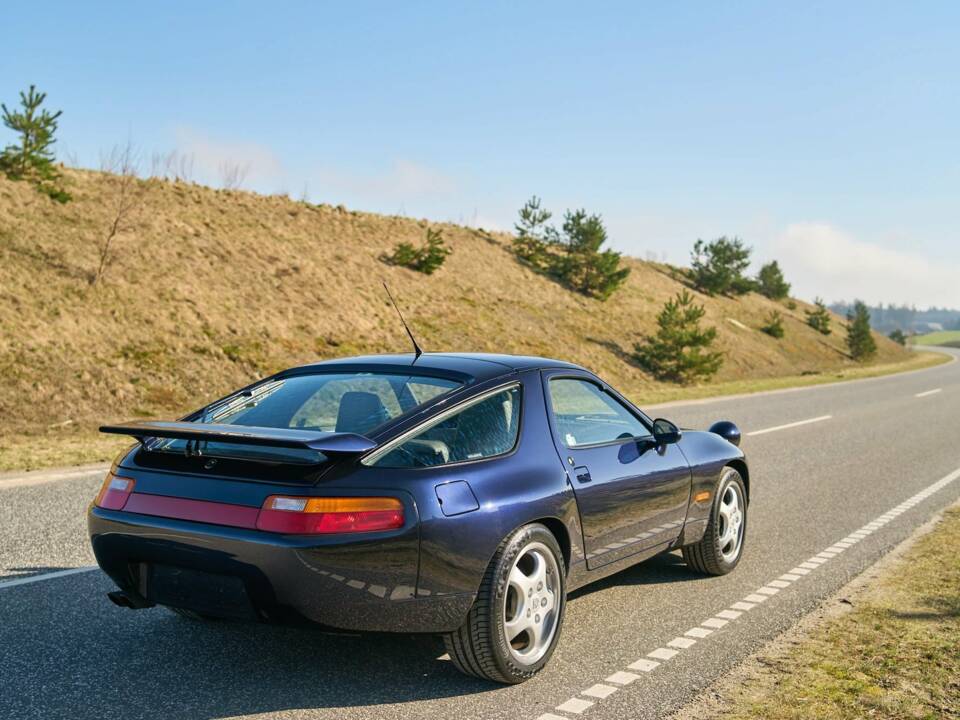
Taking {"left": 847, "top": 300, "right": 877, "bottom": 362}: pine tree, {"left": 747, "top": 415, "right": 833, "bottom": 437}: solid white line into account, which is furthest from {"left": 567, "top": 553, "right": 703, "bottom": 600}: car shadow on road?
{"left": 847, "top": 300, "right": 877, "bottom": 362}: pine tree

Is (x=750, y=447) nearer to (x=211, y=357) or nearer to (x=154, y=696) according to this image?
(x=154, y=696)

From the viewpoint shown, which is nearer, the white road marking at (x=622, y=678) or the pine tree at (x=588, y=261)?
the white road marking at (x=622, y=678)

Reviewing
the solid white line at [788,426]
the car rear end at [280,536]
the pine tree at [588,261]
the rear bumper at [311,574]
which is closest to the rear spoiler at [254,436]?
the car rear end at [280,536]

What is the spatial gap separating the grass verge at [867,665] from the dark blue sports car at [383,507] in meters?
0.95

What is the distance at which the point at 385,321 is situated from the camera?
28703mm

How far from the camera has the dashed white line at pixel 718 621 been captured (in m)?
3.92

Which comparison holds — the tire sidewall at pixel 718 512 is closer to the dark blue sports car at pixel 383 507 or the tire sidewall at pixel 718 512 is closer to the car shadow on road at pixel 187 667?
the dark blue sports car at pixel 383 507

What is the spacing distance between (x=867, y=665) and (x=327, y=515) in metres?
2.67

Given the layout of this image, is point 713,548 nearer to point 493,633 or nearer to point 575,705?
point 575,705

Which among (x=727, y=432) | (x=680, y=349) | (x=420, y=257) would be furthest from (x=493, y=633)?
(x=420, y=257)

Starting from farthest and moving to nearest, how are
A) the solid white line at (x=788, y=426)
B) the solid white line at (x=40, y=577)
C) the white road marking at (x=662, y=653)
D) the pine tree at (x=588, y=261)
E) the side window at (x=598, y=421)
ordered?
the pine tree at (x=588, y=261) → the solid white line at (x=788, y=426) → the solid white line at (x=40, y=577) → the side window at (x=598, y=421) → the white road marking at (x=662, y=653)

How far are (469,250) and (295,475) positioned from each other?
38.8m

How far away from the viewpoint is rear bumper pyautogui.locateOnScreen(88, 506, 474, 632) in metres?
3.55

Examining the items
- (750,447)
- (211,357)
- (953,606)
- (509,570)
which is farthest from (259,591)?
(211,357)
